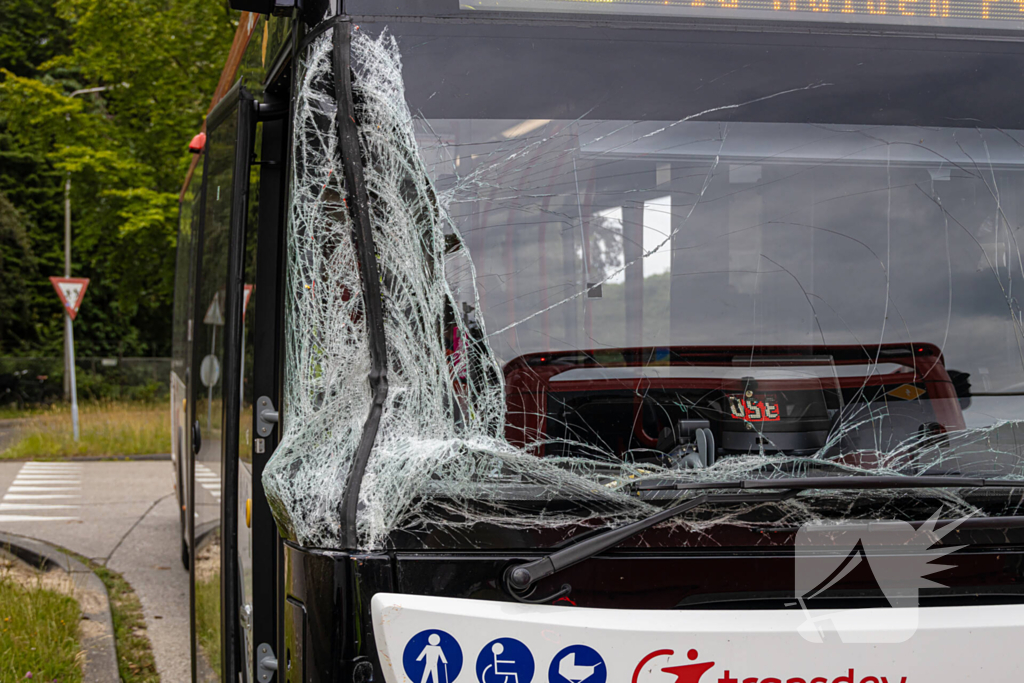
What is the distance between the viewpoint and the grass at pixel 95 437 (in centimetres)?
1383

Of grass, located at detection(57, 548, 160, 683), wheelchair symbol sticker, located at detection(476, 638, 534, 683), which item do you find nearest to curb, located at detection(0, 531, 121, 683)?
grass, located at detection(57, 548, 160, 683)

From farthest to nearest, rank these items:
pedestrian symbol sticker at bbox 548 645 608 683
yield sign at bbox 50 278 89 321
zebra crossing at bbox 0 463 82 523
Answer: yield sign at bbox 50 278 89 321 → zebra crossing at bbox 0 463 82 523 → pedestrian symbol sticker at bbox 548 645 608 683

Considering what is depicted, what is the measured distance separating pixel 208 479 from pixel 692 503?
2372 mm

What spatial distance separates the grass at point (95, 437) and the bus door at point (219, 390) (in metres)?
10.5

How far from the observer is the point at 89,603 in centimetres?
567

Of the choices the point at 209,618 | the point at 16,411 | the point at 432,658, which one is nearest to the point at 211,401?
the point at 209,618

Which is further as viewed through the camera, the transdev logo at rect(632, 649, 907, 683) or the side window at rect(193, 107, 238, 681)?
the side window at rect(193, 107, 238, 681)

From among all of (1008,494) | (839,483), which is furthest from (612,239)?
(1008,494)

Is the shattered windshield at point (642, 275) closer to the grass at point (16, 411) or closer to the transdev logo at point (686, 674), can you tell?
the transdev logo at point (686, 674)

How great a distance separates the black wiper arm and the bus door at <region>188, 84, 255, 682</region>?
1047 mm

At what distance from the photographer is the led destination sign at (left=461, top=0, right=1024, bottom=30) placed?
214 cm

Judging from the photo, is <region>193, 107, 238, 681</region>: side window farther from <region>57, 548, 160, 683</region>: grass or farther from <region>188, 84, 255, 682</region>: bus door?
<region>57, 548, 160, 683</region>: grass

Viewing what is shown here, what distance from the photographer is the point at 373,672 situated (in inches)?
70.8

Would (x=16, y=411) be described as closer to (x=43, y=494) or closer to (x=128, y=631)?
(x=43, y=494)
